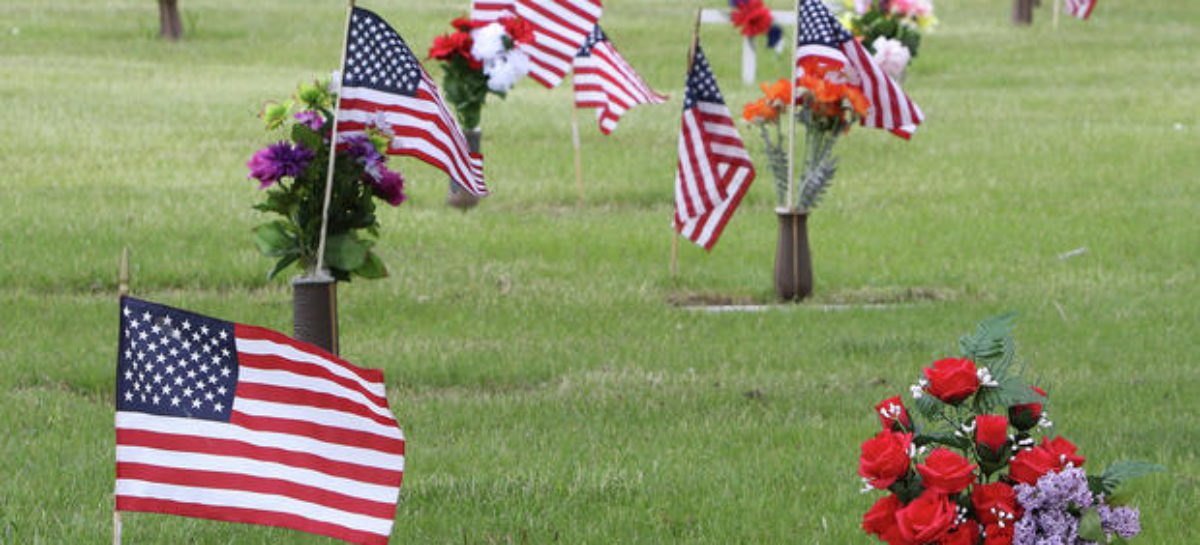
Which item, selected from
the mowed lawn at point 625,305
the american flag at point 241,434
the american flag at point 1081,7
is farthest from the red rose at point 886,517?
the american flag at point 1081,7

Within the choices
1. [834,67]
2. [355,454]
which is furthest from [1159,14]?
[355,454]

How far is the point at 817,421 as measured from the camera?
839 centimetres

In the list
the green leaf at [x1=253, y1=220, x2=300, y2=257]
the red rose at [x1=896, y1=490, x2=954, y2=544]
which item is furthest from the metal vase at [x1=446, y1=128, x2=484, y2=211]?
the red rose at [x1=896, y1=490, x2=954, y2=544]

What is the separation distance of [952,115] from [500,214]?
1030 cm

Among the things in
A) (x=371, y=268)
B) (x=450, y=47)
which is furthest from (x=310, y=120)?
(x=450, y=47)

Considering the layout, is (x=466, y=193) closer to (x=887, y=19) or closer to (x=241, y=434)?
(x=887, y=19)

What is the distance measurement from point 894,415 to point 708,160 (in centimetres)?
656

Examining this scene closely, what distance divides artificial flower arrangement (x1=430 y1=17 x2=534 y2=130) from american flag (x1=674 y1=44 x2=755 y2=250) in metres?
4.32

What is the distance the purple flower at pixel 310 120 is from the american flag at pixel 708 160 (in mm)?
3620

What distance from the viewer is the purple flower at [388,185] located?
798 cm

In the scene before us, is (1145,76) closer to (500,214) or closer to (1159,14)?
(1159,14)

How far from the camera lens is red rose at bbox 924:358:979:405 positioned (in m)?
4.82

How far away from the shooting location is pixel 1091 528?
4688mm

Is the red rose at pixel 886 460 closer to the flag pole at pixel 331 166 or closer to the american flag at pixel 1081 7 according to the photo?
the flag pole at pixel 331 166
